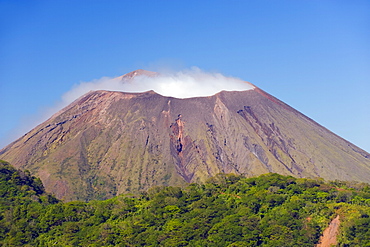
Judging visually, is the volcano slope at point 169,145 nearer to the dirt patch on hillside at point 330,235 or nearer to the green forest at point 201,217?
the green forest at point 201,217

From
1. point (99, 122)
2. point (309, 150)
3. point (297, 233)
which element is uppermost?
point (99, 122)

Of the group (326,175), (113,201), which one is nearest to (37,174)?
(113,201)

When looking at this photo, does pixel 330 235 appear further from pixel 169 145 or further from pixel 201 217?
pixel 169 145

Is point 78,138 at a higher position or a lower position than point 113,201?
higher

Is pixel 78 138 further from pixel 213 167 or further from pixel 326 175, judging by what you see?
pixel 326 175

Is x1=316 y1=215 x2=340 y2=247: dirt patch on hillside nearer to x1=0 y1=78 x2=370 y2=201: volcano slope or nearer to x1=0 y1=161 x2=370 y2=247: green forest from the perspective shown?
x1=0 y1=161 x2=370 y2=247: green forest

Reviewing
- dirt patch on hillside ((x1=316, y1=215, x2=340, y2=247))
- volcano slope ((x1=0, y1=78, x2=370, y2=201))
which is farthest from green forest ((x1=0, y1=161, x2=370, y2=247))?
volcano slope ((x1=0, y1=78, x2=370, y2=201))
